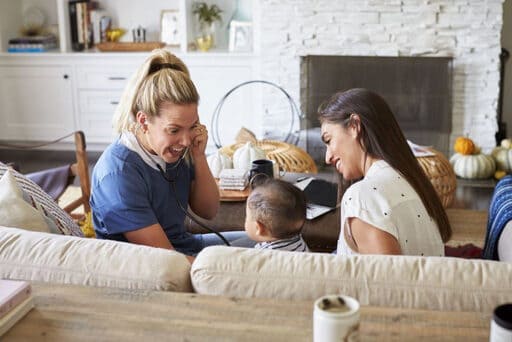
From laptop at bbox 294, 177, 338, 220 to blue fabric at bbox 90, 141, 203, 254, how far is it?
0.61m

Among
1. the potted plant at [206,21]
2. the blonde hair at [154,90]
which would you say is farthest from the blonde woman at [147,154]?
the potted plant at [206,21]

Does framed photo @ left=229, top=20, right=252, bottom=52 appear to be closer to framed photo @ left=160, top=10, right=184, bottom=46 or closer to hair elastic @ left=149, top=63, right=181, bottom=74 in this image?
framed photo @ left=160, top=10, right=184, bottom=46

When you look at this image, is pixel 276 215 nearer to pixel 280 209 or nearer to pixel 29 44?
pixel 280 209

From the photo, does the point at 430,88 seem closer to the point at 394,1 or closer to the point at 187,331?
the point at 394,1

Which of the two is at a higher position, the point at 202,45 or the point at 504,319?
the point at 202,45

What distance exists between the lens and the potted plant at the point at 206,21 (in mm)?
5332

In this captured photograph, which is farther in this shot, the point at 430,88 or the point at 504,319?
the point at 430,88

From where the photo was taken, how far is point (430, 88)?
4.77 meters

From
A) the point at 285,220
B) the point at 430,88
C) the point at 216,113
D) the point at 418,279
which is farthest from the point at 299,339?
the point at 216,113

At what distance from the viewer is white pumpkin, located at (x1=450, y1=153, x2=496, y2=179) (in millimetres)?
4652

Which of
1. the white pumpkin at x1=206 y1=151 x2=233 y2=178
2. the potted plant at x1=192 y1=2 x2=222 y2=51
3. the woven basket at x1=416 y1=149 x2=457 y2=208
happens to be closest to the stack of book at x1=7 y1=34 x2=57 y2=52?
the potted plant at x1=192 y1=2 x2=222 y2=51

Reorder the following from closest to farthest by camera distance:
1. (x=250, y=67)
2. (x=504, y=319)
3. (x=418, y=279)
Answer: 1. (x=504, y=319)
2. (x=418, y=279)
3. (x=250, y=67)

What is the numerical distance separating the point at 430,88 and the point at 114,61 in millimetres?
2455

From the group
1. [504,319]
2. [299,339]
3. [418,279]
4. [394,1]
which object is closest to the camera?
[504,319]
